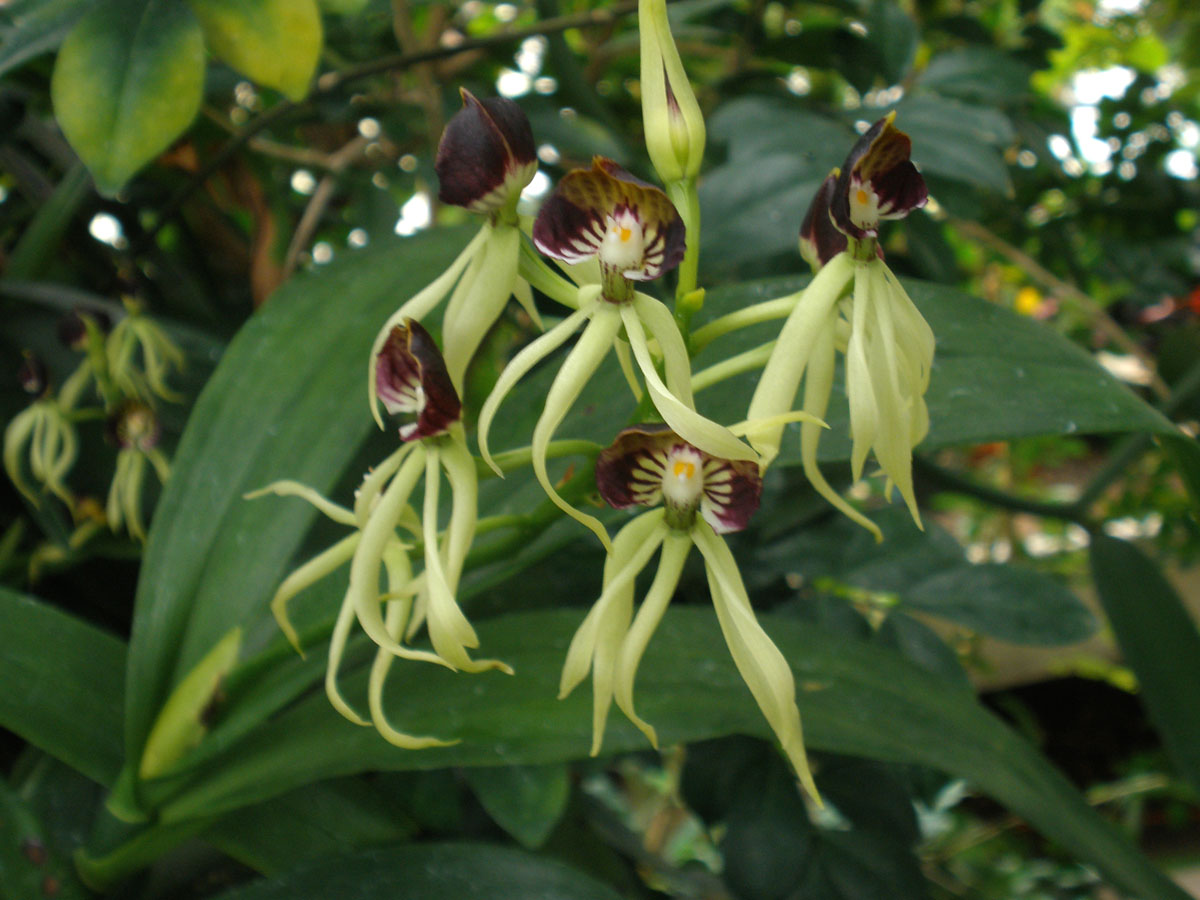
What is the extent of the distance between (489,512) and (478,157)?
0.72 ft

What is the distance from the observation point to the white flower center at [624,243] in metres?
0.30

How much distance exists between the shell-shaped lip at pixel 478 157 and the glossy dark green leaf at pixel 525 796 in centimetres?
30

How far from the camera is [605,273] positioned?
0.30 meters

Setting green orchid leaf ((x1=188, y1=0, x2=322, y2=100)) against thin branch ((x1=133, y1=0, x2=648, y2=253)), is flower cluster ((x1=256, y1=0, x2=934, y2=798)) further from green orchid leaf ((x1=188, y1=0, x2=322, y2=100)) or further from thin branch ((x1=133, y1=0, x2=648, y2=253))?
thin branch ((x1=133, y1=0, x2=648, y2=253))

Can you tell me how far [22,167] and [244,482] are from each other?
0.41 metres

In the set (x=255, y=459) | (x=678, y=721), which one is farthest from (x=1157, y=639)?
(x=255, y=459)

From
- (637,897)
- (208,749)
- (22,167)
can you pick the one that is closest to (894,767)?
(637,897)

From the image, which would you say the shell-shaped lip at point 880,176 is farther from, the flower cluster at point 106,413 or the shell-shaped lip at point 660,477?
the flower cluster at point 106,413

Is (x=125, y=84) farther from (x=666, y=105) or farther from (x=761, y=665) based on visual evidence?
(x=761, y=665)

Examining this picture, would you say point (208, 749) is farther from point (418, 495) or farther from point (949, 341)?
point (949, 341)

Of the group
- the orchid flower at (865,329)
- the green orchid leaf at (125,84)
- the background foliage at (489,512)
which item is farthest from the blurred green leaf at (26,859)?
the orchid flower at (865,329)

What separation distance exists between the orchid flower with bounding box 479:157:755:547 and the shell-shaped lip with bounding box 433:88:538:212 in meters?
0.03

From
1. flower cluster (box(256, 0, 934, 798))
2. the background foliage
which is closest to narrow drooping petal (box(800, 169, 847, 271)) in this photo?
flower cluster (box(256, 0, 934, 798))

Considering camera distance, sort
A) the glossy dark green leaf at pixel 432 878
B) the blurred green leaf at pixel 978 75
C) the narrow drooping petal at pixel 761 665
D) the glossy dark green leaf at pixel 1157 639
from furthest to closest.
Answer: the blurred green leaf at pixel 978 75 < the glossy dark green leaf at pixel 1157 639 < the glossy dark green leaf at pixel 432 878 < the narrow drooping petal at pixel 761 665
